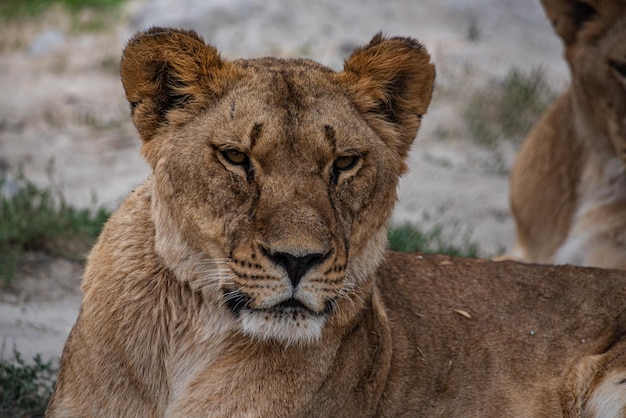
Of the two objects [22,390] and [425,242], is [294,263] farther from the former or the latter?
[425,242]

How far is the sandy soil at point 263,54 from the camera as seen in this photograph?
636cm

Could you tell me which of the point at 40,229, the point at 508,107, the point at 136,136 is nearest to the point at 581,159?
the point at 40,229

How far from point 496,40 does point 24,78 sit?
12.2 feet

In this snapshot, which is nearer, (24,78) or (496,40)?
(24,78)

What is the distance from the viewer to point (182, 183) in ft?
9.35

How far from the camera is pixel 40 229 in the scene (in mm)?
4797

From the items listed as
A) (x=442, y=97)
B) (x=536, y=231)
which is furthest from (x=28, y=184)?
(x=442, y=97)

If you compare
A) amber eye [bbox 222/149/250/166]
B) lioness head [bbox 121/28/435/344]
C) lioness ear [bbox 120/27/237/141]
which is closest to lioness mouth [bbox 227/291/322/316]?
lioness head [bbox 121/28/435/344]

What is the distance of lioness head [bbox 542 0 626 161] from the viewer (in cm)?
462

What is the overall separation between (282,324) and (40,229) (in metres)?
2.37

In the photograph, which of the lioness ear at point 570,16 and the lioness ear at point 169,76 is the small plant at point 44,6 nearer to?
the lioness ear at point 570,16

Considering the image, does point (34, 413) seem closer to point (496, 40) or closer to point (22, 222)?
point (22, 222)

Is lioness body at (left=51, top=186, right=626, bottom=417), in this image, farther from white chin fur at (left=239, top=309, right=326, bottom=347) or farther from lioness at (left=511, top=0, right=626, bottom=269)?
lioness at (left=511, top=0, right=626, bottom=269)

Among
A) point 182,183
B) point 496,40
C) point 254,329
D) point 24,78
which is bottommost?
point 496,40
